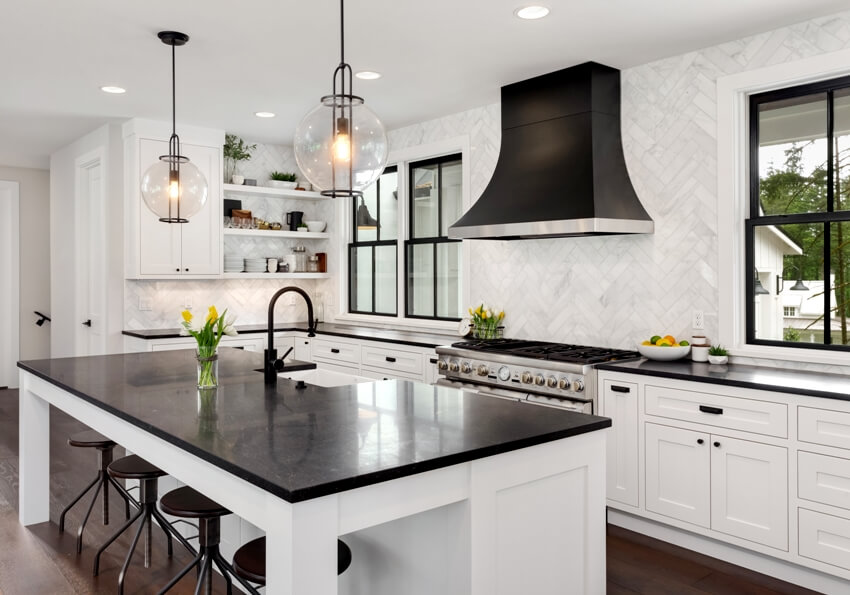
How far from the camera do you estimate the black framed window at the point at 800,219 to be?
3.38 meters

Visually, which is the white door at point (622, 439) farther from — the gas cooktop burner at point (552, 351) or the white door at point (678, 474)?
the gas cooktop burner at point (552, 351)

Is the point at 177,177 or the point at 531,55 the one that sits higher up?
the point at 531,55

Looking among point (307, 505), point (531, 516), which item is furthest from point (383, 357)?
point (307, 505)

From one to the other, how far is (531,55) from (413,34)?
0.77m

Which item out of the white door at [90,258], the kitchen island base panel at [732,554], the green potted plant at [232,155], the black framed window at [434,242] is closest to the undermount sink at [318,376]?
the kitchen island base panel at [732,554]

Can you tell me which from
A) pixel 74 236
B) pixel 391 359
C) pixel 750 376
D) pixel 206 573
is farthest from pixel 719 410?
pixel 74 236

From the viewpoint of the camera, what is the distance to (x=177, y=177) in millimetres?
3473

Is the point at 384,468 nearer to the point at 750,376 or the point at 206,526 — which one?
the point at 206,526

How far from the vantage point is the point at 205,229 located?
589 cm

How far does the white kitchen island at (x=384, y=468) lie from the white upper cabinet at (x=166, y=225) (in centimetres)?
305

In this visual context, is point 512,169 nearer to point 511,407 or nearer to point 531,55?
point 531,55

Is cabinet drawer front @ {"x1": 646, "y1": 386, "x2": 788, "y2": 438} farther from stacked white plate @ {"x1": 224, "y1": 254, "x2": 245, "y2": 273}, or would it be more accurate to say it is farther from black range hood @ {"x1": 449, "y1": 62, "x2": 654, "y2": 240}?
stacked white plate @ {"x1": 224, "y1": 254, "x2": 245, "y2": 273}

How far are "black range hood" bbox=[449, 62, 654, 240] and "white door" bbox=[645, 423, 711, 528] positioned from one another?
1.18 m

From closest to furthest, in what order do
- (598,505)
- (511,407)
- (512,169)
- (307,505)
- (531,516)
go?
(307,505) < (531,516) < (598,505) < (511,407) < (512,169)
